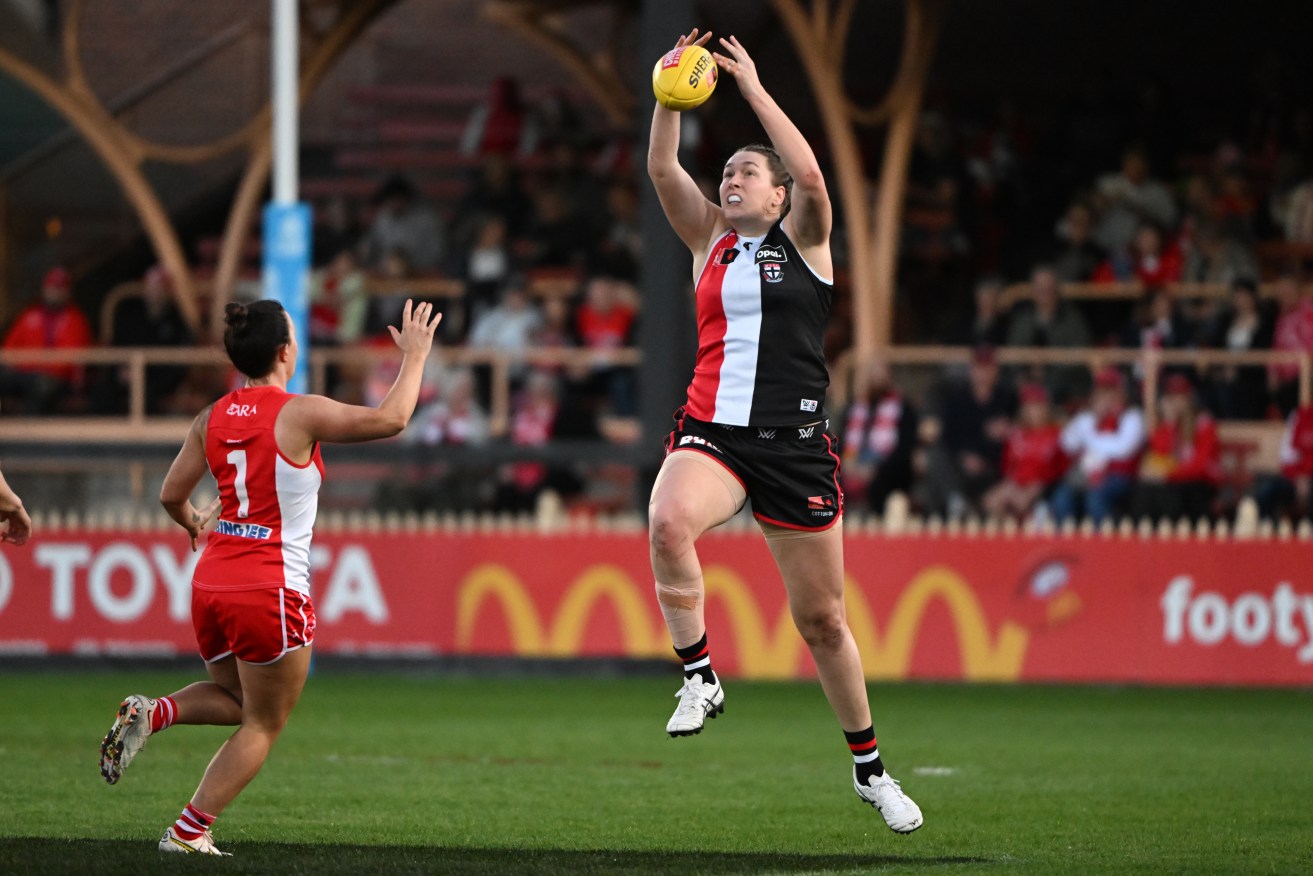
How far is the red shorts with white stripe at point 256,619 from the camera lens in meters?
6.05

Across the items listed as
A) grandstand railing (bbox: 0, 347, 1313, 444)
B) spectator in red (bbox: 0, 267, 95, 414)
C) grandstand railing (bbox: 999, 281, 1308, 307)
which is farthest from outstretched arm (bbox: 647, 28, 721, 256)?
spectator in red (bbox: 0, 267, 95, 414)

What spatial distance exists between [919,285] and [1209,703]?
7228mm

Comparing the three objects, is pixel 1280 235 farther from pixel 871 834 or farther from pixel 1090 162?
pixel 871 834

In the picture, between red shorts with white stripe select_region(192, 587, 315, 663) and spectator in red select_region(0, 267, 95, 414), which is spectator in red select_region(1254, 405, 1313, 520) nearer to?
red shorts with white stripe select_region(192, 587, 315, 663)

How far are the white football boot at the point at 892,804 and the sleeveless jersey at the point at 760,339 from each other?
126 centimetres

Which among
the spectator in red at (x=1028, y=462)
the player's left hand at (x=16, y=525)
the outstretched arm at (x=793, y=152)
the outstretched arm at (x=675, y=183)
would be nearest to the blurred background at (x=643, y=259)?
the spectator in red at (x=1028, y=462)

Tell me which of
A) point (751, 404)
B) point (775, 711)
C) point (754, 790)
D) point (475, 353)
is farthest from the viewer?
point (475, 353)

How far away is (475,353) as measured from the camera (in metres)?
16.2

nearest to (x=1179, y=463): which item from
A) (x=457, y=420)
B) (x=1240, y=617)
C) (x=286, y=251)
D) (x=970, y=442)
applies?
(x=970, y=442)

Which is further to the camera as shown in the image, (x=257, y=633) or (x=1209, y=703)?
(x=1209, y=703)

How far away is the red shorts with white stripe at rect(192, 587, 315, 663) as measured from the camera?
6.05 m

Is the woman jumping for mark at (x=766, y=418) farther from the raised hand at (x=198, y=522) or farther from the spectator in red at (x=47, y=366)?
the spectator in red at (x=47, y=366)

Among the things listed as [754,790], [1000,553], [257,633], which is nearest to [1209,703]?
[1000,553]

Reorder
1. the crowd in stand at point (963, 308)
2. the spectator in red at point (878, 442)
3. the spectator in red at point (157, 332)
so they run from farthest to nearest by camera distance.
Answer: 1. the spectator in red at point (157, 332)
2. the crowd in stand at point (963, 308)
3. the spectator in red at point (878, 442)
